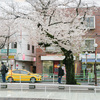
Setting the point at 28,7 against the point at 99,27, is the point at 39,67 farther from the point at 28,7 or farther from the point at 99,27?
the point at 28,7

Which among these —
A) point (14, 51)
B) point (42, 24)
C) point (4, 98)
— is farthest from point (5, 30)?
point (4, 98)

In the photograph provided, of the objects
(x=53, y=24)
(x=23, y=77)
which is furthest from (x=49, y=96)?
(x=23, y=77)

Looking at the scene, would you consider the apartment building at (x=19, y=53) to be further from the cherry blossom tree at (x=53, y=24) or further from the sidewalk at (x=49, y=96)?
the sidewalk at (x=49, y=96)

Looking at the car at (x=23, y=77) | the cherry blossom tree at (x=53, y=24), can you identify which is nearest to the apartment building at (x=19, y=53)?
the car at (x=23, y=77)

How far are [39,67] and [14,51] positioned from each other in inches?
201

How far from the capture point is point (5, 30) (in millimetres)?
28672

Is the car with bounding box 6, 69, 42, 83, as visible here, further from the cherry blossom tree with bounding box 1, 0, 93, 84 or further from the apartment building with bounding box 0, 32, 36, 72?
the apartment building with bounding box 0, 32, 36, 72

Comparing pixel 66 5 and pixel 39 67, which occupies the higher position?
pixel 66 5

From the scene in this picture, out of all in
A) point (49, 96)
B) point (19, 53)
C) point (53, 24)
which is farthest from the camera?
point (19, 53)

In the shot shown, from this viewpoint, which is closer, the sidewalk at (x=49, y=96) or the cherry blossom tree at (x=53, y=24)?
the sidewalk at (x=49, y=96)

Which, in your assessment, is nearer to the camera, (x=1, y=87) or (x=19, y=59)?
(x=1, y=87)

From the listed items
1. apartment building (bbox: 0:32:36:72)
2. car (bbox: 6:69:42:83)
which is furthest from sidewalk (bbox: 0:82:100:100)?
apartment building (bbox: 0:32:36:72)

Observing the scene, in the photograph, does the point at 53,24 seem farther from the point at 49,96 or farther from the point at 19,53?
the point at 19,53

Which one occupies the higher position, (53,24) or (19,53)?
(53,24)
